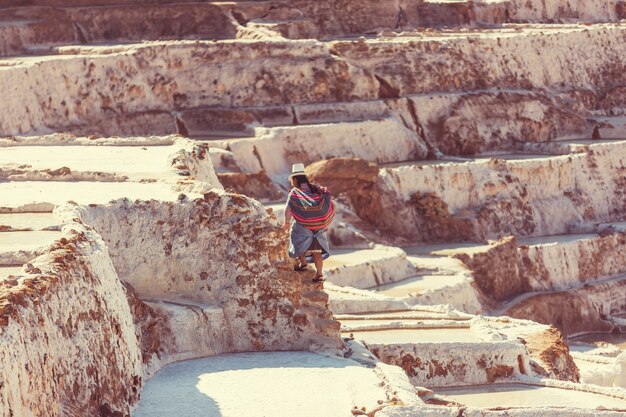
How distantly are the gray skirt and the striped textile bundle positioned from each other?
0.05 m

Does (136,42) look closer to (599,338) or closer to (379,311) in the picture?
(599,338)

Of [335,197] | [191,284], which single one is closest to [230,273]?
[191,284]

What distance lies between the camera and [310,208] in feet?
58.3

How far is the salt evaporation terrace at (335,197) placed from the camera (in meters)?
14.6

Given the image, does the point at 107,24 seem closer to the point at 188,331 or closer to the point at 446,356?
the point at 446,356

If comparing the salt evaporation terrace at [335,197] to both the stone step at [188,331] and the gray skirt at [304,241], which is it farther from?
the gray skirt at [304,241]

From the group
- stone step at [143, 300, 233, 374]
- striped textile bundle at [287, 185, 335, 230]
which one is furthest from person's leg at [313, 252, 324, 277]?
stone step at [143, 300, 233, 374]

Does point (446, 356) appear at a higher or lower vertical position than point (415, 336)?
lower

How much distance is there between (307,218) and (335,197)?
51.5 feet

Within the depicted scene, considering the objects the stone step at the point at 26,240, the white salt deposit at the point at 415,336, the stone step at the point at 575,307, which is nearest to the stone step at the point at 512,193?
the stone step at the point at 575,307

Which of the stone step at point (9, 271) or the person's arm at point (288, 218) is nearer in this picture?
the stone step at point (9, 271)

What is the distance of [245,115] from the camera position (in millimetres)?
35594

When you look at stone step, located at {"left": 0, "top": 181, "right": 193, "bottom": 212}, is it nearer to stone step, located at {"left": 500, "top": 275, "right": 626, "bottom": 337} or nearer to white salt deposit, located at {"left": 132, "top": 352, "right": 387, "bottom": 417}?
white salt deposit, located at {"left": 132, "top": 352, "right": 387, "bottom": 417}

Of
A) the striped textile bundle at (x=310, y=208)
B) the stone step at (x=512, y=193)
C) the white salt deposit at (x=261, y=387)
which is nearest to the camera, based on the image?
the white salt deposit at (x=261, y=387)
